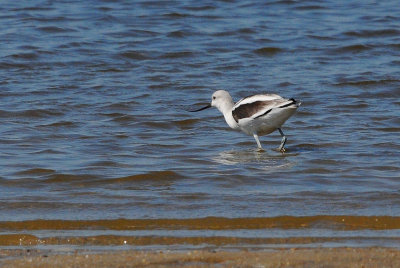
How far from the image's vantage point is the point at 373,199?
6895mm

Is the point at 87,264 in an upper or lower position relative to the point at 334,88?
upper

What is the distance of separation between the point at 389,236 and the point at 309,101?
5.88 meters

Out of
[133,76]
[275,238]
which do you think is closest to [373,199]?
[275,238]

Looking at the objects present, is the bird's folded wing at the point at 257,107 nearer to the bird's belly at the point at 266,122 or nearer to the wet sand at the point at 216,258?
the bird's belly at the point at 266,122

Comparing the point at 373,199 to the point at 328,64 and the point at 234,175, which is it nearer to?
the point at 234,175

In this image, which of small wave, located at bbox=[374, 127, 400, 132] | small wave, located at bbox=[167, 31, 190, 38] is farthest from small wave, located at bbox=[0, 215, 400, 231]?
small wave, located at bbox=[167, 31, 190, 38]

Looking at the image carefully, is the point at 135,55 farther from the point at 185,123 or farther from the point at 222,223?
the point at 222,223

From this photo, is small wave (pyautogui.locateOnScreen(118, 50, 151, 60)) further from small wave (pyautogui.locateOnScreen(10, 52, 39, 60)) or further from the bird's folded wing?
the bird's folded wing

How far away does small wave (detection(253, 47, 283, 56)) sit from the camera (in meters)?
14.7

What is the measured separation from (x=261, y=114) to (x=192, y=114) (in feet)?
6.67

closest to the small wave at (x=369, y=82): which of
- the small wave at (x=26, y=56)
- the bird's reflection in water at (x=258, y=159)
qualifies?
the bird's reflection in water at (x=258, y=159)

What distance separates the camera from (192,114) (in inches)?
436

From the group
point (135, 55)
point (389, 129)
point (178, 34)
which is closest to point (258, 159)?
point (389, 129)

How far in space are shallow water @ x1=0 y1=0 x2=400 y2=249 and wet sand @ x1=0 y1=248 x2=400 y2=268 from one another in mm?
433
